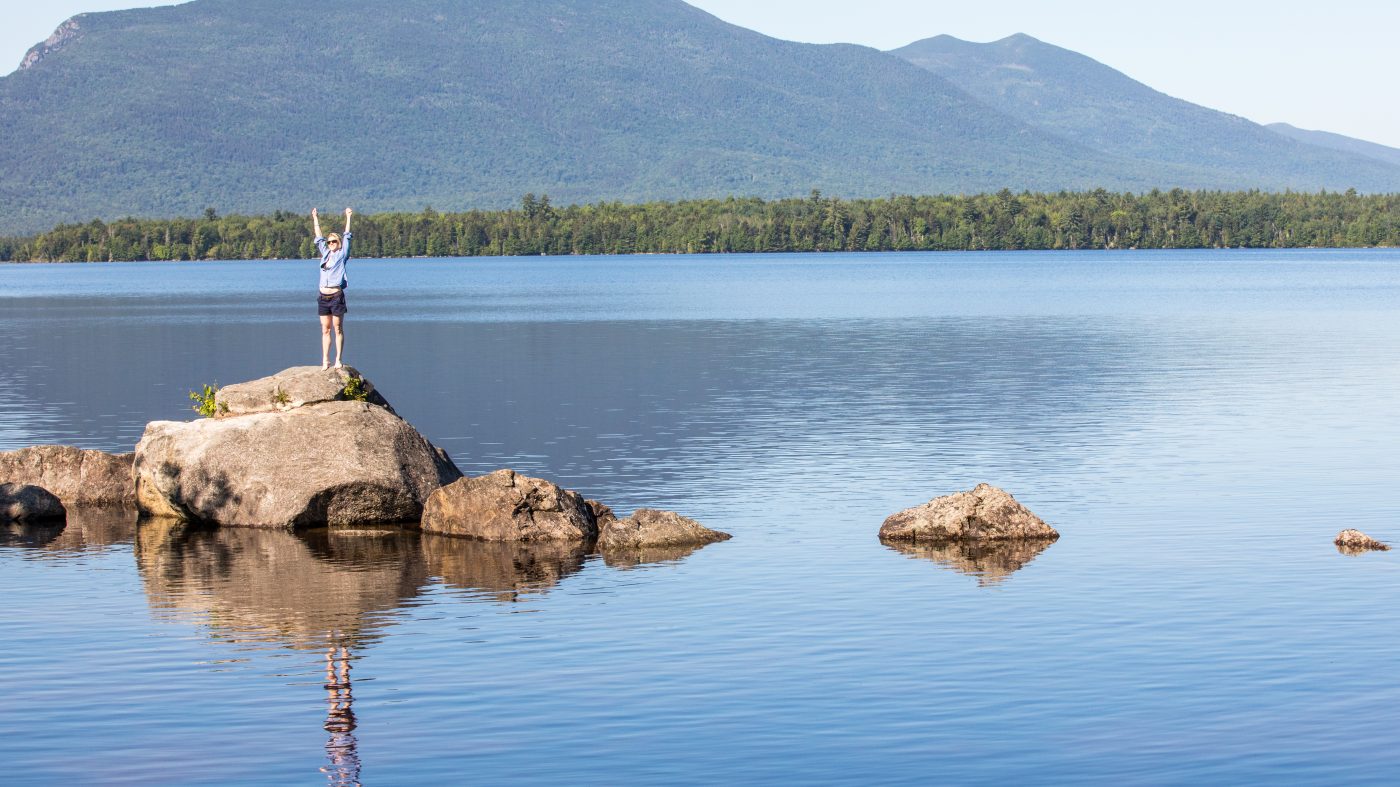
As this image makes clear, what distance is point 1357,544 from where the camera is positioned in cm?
2697

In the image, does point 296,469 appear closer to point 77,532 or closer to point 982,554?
point 77,532

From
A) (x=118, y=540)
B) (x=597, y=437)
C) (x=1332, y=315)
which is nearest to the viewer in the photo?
(x=118, y=540)

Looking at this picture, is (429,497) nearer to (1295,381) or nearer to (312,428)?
(312,428)

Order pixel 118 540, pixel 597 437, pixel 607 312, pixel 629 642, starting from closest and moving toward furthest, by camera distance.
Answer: pixel 629 642
pixel 118 540
pixel 597 437
pixel 607 312

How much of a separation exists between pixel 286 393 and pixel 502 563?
682 cm

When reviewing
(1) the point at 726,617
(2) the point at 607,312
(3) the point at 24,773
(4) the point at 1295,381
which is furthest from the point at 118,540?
(2) the point at 607,312

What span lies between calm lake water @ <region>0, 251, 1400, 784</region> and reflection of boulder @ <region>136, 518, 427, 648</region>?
0.32ft

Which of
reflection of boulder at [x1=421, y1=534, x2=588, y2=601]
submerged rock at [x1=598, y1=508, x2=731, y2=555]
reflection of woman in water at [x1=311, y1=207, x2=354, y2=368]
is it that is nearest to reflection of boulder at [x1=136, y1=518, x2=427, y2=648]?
reflection of boulder at [x1=421, y1=534, x2=588, y2=601]

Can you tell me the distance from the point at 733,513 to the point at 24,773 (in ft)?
54.2

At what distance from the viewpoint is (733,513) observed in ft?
103

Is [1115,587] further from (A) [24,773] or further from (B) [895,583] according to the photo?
(A) [24,773]

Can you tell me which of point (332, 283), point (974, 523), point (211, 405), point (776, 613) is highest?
point (332, 283)

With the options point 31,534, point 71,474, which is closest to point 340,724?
point 31,534

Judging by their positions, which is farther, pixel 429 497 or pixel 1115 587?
pixel 429 497
